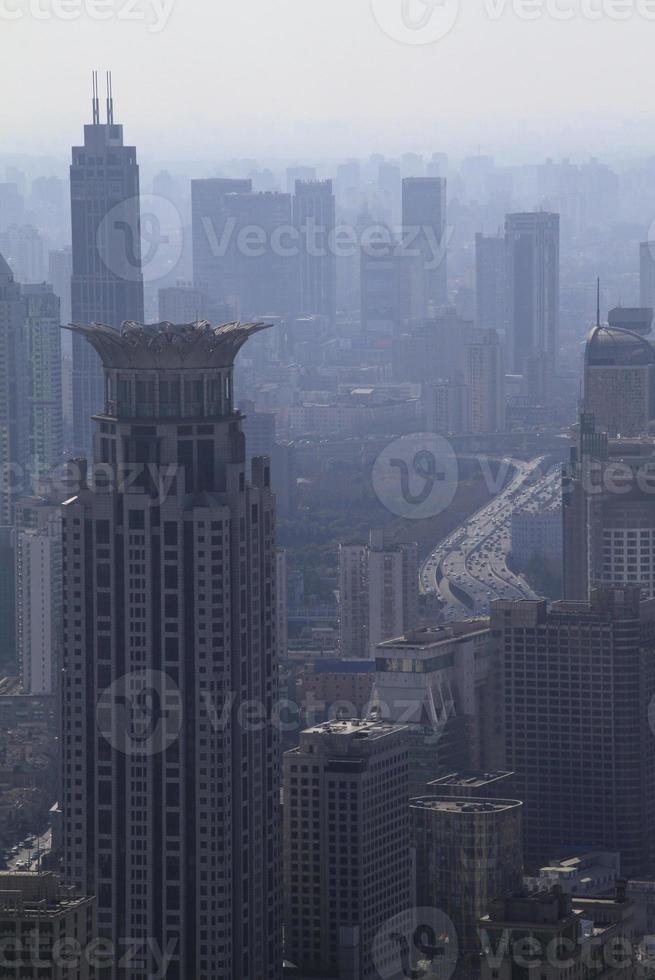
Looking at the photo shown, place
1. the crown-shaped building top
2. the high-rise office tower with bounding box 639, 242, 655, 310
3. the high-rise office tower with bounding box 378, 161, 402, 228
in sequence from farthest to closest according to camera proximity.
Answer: the high-rise office tower with bounding box 378, 161, 402, 228
the high-rise office tower with bounding box 639, 242, 655, 310
the crown-shaped building top

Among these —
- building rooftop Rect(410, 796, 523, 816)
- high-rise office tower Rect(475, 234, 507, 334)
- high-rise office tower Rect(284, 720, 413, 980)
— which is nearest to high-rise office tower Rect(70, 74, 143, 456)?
high-rise office tower Rect(475, 234, 507, 334)

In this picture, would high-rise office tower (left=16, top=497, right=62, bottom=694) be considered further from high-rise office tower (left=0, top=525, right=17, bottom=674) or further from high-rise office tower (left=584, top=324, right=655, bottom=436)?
high-rise office tower (left=584, top=324, right=655, bottom=436)

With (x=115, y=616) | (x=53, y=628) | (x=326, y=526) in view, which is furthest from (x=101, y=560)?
(x=326, y=526)

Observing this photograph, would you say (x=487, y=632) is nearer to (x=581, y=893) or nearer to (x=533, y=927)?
(x=581, y=893)

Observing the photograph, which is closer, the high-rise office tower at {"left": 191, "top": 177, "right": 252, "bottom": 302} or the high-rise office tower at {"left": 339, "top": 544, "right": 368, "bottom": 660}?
the high-rise office tower at {"left": 339, "top": 544, "right": 368, "bottom": 660}

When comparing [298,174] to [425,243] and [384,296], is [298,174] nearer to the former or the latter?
[425,243]
